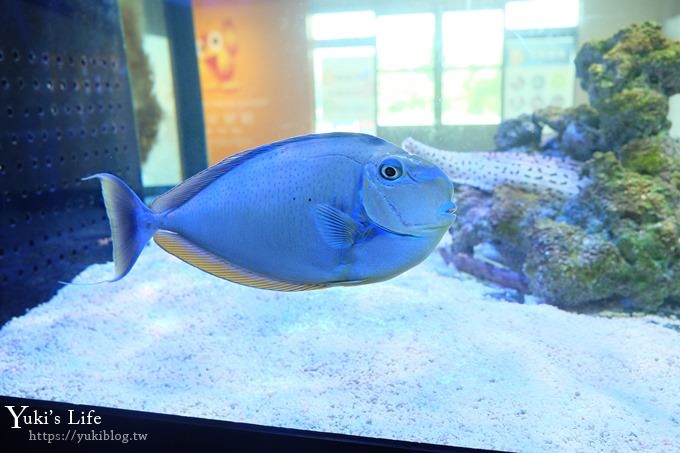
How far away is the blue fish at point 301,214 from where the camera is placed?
0.98m

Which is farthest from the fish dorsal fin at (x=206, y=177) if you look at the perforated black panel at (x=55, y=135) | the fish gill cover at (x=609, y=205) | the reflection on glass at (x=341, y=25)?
the perforated black panel at (x=55, y=135)

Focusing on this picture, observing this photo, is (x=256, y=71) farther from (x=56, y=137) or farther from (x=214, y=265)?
(x=214, y=265)

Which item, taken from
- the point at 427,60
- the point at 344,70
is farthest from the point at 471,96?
the point at 344,70

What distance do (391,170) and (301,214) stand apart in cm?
22

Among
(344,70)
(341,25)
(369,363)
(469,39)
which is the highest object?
(341,25)

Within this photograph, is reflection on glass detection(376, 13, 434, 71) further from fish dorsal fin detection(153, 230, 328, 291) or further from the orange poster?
fish dorsal fin detection(153, 230, 328, 291)

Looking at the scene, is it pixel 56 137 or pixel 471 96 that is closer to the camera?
pixel 56 137

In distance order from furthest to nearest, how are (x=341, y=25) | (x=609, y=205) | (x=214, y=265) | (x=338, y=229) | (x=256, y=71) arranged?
(x=256, y=71)
(x=341, y=25)
(x=609, y=205)
(x=214, y=265)
(x=338, y=229)

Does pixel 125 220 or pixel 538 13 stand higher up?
pixel 538 13

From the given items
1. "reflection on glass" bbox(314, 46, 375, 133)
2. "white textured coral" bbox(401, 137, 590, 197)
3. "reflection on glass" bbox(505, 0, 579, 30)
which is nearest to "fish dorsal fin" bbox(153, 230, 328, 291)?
"reflection on glass" bbox(314, 46, 375, 133)

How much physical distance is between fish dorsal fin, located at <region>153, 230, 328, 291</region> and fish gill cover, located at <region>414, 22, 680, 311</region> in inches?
72.3

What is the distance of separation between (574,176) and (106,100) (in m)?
3.13

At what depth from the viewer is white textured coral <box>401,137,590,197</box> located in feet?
9.97

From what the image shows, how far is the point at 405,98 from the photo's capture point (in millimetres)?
2793
